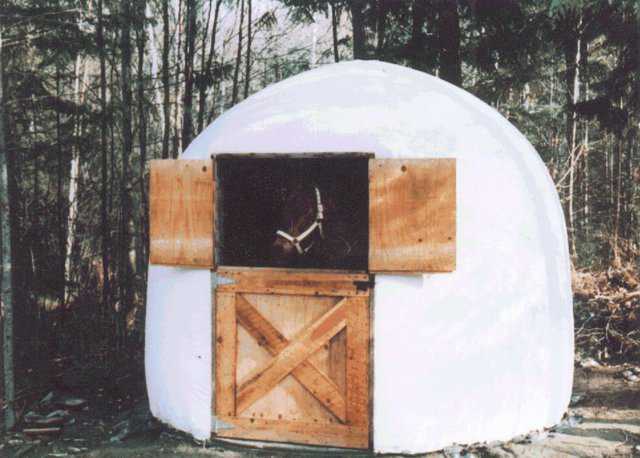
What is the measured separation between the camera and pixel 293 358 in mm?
4480

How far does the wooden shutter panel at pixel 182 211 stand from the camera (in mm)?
4477

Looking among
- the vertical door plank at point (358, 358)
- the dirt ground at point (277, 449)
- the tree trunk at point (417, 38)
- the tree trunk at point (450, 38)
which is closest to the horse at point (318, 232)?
the vertical door plank at point (358, 358)

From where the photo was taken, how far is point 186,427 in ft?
15.5

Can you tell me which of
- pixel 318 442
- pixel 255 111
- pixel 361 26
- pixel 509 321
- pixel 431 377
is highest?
pixel 361 26

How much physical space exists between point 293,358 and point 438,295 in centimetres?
116

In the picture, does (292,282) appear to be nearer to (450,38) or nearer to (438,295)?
(438,295)

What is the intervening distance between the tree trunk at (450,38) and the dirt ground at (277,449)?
569 centimetres

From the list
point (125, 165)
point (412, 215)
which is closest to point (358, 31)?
point (125, 165)

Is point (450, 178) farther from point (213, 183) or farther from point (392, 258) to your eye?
point (213, 183)

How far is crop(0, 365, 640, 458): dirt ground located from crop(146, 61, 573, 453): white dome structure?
109 millimetres

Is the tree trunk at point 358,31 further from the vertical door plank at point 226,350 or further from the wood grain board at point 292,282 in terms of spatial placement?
the vertical door plank at point 226,350

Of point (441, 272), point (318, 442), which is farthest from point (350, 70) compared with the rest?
point (318, 442)

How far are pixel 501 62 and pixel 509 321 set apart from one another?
738 cm

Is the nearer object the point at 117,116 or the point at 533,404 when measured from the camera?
the point at 533,404
